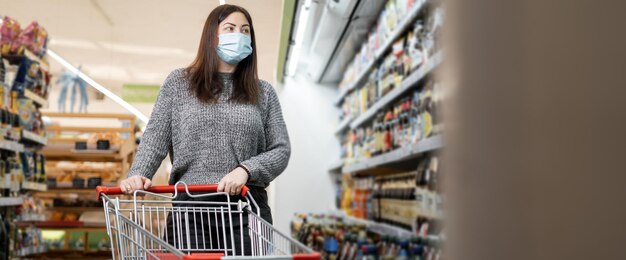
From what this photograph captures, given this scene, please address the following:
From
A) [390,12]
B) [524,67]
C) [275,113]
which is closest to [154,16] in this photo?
[390,12]

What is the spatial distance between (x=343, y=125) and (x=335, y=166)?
1.27 feet

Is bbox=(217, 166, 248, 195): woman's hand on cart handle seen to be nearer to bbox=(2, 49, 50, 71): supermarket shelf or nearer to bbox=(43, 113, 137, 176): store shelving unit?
bbox=(2, 49, 50, 71): supermarket shelf

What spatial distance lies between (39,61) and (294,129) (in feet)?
8.32

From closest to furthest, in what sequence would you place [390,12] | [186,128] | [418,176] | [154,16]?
[186,128] → [418,176] → [390,12] → [154,16]

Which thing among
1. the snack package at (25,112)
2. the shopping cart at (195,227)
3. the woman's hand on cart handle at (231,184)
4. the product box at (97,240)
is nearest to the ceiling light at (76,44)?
the product box at (97,240)

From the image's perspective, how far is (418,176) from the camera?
333cm

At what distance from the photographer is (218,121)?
6.43ft

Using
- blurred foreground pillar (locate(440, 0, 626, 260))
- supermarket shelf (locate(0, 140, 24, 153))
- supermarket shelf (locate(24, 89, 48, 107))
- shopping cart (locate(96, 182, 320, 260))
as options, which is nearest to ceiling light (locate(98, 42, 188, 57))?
supermarket shelf (locate(24, 89, 48, 107))

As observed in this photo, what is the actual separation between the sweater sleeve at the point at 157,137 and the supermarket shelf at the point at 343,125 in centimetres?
401

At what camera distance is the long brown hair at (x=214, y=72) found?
78.0 inches

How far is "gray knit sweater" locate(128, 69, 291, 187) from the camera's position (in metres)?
1.93

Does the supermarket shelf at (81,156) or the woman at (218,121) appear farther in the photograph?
the supermarket shelf at (81,156)

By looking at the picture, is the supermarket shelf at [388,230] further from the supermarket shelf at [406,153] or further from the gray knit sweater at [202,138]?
the gray knit sweater at [202,138]

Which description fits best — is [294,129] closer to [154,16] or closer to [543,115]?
[154,16]
